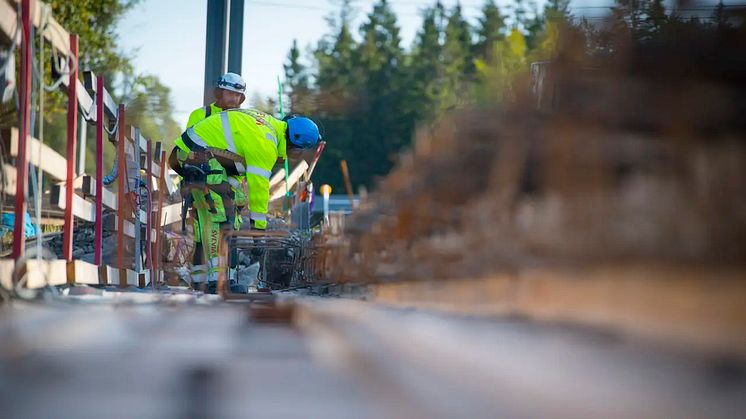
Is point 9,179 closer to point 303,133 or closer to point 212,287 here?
point 212,287

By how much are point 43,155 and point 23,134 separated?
70 cm

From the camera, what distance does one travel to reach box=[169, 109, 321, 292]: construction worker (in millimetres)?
9969

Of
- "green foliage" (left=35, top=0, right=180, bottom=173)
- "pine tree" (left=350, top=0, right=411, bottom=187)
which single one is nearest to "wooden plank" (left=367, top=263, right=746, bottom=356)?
"green foliage" (left=35, top=0, right=180, bottom=173)

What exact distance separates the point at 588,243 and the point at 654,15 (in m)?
0.78

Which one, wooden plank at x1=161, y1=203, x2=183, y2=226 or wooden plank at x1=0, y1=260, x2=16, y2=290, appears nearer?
wooden plank at x1=0, y1=260, x2=16, y2=290

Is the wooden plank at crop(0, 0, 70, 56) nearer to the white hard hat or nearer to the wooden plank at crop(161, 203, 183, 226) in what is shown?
the white hard hat

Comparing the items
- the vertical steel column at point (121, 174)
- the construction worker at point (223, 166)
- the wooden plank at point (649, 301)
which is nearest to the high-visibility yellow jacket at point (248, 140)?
the construction worker at point (223, 166)

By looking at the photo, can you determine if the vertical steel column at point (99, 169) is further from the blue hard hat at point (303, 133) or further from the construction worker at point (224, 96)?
the blue hard hat at point (303, 133)

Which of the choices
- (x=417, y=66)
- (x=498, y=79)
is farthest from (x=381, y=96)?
(x=498, y=79)

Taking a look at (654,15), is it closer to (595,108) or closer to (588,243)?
(595,108)

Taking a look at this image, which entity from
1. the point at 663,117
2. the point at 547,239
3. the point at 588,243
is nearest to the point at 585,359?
the point at 588,243

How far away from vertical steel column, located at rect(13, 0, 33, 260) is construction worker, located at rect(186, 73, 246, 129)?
4.66 metres

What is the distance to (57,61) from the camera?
7109 mm

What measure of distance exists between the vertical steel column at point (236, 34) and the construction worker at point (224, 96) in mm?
2963
